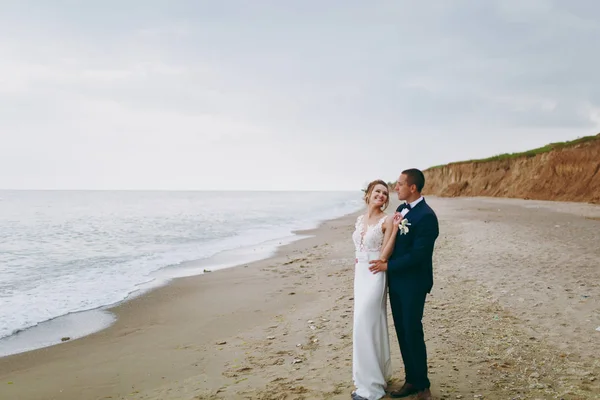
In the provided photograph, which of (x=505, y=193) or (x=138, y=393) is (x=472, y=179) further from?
(x=138, y=393)

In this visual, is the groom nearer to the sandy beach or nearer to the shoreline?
the sandy beach

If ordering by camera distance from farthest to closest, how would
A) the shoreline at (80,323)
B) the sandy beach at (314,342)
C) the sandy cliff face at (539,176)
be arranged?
the sandy cliff face at (539,176), the shoreline at (80,323), the sandy beach at (314,342)

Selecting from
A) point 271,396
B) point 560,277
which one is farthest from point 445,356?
point 560,277

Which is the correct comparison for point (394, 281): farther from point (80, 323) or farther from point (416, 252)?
point (80, 323)

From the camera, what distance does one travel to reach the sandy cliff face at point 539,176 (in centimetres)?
3653

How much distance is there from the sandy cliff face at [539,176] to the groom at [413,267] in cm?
3598

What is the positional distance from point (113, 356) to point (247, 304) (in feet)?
10.8

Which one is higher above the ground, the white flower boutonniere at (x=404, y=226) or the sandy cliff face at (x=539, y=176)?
the sandy cliff face at (x=539, y=176)

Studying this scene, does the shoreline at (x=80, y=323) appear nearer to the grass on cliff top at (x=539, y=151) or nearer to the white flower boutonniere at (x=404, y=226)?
the white flower boutonniere at (x=404, y=226)

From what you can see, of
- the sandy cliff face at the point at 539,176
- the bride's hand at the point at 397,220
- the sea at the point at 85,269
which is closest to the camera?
the bride's hand at the point at 397,220

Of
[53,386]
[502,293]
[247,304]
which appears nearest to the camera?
[53,386]

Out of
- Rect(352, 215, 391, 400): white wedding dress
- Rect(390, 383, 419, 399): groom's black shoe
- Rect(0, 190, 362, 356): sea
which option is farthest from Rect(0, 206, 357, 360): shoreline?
Rect(390, 383, 419, 399): groom's black shoe

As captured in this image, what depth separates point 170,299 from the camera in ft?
35.7

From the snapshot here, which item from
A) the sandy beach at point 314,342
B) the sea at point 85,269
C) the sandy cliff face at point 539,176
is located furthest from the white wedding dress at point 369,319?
the sandy cliff face at point 539,176
